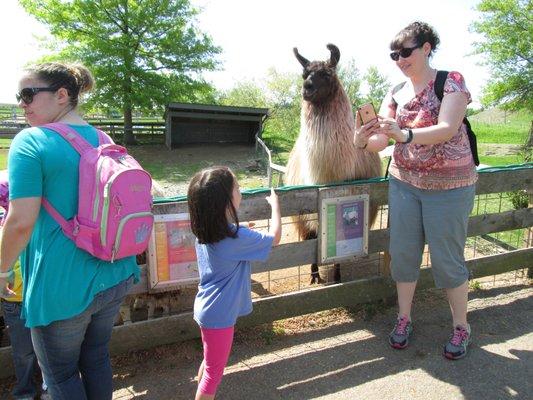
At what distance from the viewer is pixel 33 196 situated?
1.80m

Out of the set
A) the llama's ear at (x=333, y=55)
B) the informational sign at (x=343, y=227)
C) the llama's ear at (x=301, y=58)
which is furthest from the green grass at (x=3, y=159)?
the informational sign at (x=343, y=227)

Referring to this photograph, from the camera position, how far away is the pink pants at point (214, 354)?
241 cm

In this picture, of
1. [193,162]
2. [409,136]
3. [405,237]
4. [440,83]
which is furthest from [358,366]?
[193,162]

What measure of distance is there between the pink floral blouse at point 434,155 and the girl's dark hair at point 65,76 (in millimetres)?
2108

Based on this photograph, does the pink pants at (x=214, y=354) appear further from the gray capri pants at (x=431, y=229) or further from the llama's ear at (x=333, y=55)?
the llama's ear at (x=333, y=55)

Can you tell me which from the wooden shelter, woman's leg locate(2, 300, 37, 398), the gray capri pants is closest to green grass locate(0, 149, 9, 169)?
the wooden shelter

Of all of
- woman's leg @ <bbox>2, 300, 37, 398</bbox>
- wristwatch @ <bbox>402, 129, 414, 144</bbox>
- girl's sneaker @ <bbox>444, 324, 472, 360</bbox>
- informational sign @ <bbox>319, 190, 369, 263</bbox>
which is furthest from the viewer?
informational sign @ <bbox>319, 190, 369, 263</bbox>

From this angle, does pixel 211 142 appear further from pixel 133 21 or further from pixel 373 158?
pixel 373 158

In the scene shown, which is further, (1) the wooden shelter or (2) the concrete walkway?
(1) the wooden shelter

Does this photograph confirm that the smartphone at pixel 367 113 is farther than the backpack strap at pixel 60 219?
Yes

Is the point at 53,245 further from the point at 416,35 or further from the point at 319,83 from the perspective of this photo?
the point at 319,83

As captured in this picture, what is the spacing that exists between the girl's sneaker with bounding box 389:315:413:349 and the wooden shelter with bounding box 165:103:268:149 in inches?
709

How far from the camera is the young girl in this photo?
87.1 inches

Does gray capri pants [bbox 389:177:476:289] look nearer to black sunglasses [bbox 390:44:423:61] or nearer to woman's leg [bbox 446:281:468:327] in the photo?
woman's leg [bbox 446:281:468:327]
